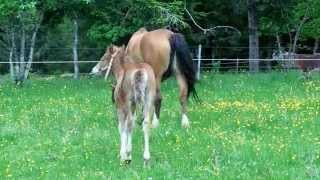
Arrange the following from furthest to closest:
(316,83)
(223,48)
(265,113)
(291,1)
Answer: (223,48)
(291,1)
(316,83)
(265,113)

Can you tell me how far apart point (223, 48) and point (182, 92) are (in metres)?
23.5

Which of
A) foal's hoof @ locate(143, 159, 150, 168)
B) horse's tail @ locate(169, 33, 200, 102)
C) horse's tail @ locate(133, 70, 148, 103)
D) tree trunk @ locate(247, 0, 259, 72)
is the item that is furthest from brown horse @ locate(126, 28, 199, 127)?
tree trunk @ locate(247, 0, 259, 72)

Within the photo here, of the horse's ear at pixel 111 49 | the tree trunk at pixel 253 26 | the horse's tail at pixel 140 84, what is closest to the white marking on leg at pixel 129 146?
the horse's tail at pixel 140 84

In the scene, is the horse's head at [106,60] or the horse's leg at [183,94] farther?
the horse's leg at [183,94]

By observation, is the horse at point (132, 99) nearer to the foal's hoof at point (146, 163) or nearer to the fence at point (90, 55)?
the foal's hoof at point (146, 163)

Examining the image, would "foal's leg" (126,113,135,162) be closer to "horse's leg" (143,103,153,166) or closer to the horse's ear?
"horse's leg" (143,103,153,166)

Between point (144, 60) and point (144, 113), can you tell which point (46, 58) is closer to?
point (144, 60)

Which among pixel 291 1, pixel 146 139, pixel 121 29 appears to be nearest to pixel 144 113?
pixel 146 139

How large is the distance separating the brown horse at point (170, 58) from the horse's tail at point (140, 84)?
3096 mm

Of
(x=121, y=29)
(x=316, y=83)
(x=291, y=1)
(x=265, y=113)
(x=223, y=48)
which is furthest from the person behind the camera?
(x=223, y=48)

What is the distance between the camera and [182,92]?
12633mm

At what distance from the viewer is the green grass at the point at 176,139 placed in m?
8.83

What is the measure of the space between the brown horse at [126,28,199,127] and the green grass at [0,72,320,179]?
668 mm

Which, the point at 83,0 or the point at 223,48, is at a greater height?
the point at 83,0
